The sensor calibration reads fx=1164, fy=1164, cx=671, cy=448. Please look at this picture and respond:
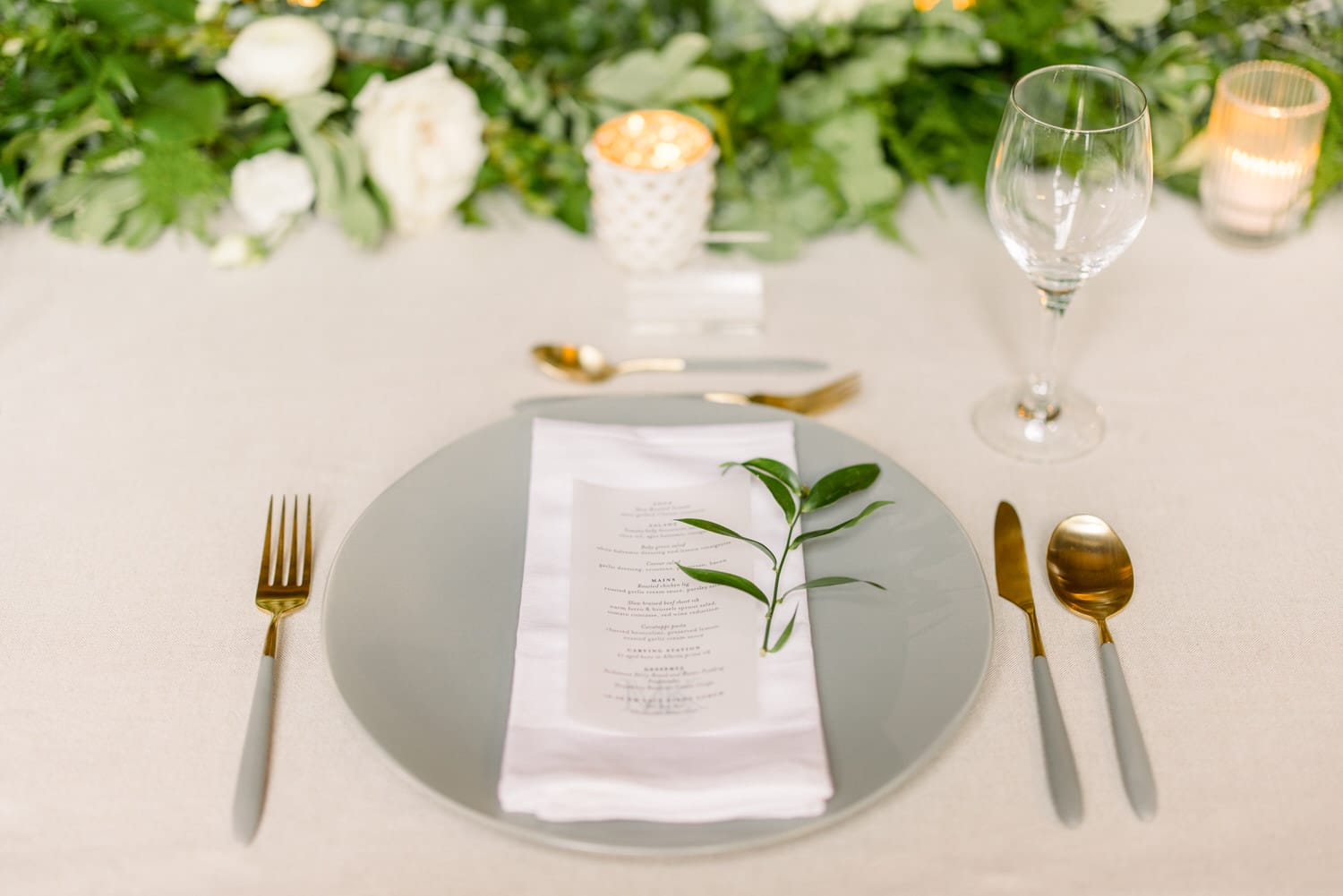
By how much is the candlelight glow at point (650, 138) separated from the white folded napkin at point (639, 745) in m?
0.43

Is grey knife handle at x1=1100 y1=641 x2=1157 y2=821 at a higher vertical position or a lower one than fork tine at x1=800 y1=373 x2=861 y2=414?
higher

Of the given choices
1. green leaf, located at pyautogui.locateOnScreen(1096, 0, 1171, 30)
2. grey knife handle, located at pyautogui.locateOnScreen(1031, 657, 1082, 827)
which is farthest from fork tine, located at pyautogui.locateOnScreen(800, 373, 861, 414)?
green leaf, located at pyautogui.locateOnScreen(1096, 0, 1171, 30)

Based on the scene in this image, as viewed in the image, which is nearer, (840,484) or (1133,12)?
(840,484)

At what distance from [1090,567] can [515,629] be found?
43cm

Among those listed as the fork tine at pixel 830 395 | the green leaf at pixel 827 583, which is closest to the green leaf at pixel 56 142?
the fork tine at pixel 830 395

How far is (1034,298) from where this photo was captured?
1191mm

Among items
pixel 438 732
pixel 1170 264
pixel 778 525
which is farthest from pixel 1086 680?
pixel 1170 264

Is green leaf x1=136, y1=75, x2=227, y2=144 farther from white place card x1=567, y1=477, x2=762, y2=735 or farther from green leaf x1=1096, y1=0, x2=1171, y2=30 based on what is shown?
green leaf x1=1096, y1=0, x2=1171, y2=30

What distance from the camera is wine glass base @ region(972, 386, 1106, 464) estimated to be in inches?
39.4

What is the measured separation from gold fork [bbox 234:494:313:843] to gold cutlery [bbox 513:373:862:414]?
22 centimetres

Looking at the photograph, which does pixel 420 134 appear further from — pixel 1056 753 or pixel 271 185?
pixel 1056 753

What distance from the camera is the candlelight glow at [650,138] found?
120cm

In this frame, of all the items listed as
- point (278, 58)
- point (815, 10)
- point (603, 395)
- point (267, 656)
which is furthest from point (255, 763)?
point (815, 10)

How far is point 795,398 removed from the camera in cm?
106
